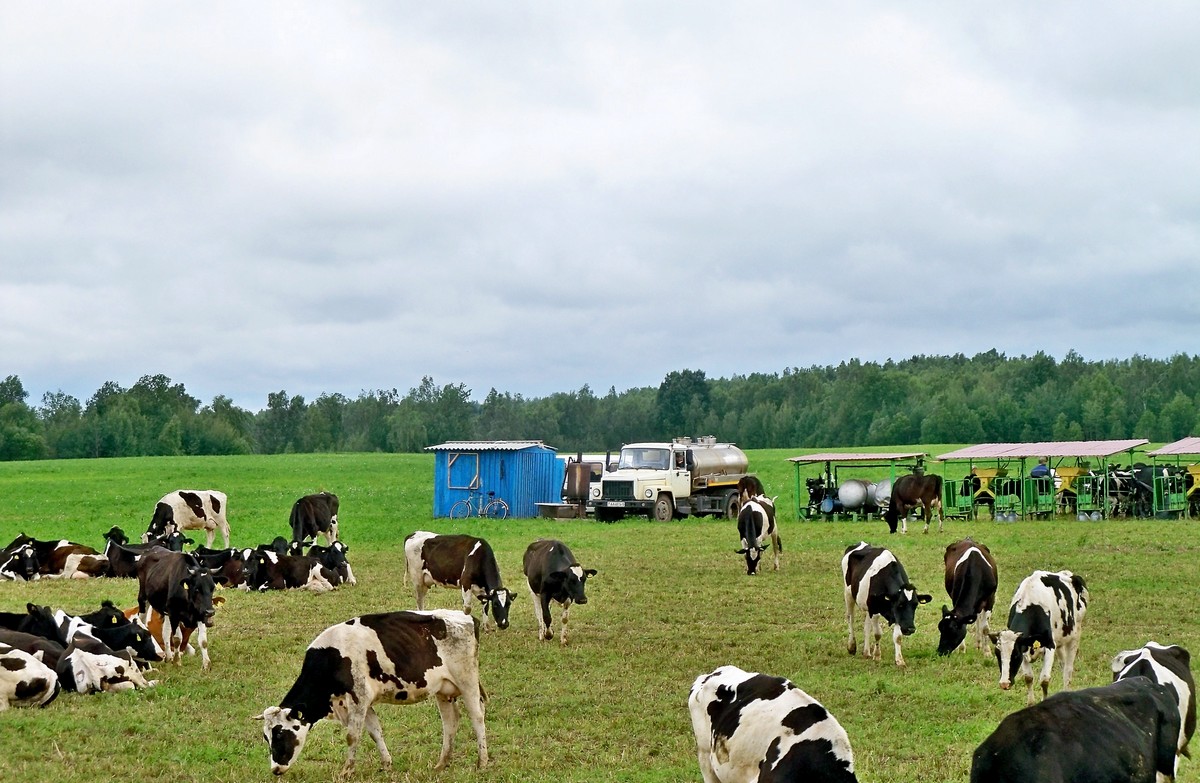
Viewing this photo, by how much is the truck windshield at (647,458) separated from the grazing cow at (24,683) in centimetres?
2949

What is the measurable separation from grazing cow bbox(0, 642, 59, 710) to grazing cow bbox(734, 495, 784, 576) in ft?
46.7

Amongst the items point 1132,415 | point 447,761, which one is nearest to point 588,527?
point 447,761

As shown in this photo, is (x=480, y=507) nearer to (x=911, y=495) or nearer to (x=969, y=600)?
(x=911, y=495)

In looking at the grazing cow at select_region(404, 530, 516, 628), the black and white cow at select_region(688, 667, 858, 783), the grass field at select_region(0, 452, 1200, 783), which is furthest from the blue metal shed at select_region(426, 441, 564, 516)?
the black and white cow at select_region(688, 667, 858, 783)

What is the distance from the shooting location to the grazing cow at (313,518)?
3092 cm

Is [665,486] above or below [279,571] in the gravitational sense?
above

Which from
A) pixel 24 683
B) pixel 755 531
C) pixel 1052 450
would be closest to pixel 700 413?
pixel 1052 450

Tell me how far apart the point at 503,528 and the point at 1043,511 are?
1771 centimetres

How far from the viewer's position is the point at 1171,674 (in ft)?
31.2

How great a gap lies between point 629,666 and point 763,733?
7200mm

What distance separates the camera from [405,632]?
425 inches

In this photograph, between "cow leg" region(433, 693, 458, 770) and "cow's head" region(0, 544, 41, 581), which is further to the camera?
"cow's head" region(0, 544, 41, 581)

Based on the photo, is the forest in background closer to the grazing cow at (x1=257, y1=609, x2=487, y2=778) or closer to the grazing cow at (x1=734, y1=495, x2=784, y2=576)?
the grazing cow at (x1=734, y1=495, x2=784, y2=576)

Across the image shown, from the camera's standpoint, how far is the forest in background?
11944cm
